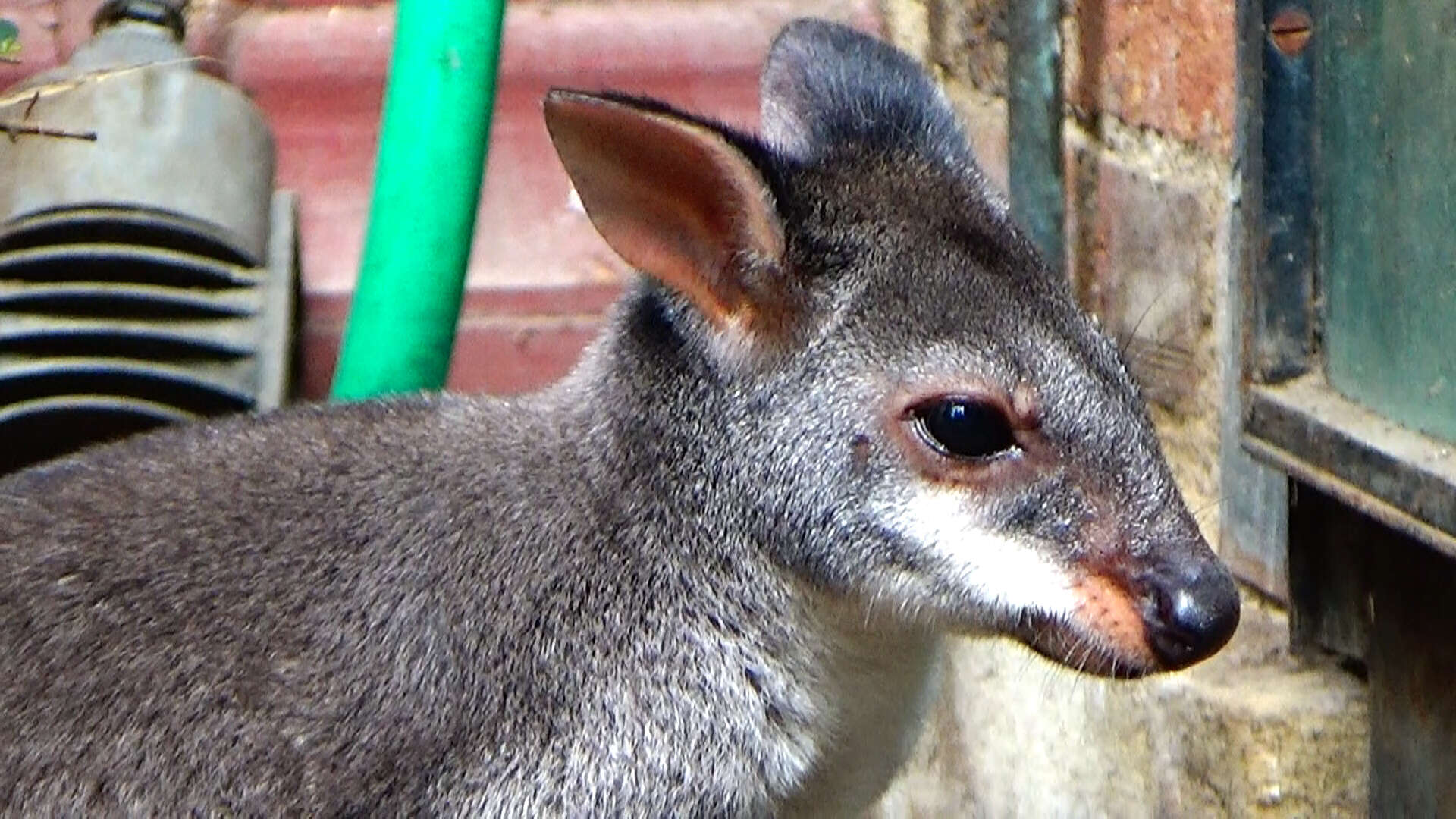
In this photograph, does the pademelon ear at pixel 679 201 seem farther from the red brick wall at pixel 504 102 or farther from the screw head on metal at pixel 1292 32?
the red brick wall at pixel 504 102

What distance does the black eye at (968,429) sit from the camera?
188 cm

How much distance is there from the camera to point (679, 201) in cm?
191

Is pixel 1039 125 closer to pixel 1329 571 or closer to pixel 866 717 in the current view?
pixel 1329 571

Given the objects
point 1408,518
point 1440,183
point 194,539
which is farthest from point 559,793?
point 1440,183

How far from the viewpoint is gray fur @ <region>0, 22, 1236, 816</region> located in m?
1.92

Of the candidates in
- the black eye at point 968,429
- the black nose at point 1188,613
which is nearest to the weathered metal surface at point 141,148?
the black eye at point 968,429

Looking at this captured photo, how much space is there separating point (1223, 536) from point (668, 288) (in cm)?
73

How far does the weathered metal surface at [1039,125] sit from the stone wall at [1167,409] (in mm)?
72

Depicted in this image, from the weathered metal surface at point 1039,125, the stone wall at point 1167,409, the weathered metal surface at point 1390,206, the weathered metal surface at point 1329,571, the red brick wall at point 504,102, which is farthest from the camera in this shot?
the red brick wall at point 504,102

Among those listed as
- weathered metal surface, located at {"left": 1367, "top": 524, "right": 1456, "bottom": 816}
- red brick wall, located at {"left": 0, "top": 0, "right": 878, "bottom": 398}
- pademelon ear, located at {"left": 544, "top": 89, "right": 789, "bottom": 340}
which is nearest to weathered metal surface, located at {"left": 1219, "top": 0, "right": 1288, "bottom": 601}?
weathered metal surface, located at {"left": 1367, "top": 524, "right": 1456, "bottom": 816}

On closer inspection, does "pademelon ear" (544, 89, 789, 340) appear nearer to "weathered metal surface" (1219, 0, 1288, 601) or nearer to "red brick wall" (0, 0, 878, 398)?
"weathered metal surface" (1219, 0, 1288, 601)

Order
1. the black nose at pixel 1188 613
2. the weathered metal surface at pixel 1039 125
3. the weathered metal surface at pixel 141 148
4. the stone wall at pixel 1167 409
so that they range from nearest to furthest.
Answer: the black nose at pixel 1188 613
the stone wall at pixel 1167 409
the weathered metal surface at pixel 1039 125
the weathered metal surface at pixel 141 148

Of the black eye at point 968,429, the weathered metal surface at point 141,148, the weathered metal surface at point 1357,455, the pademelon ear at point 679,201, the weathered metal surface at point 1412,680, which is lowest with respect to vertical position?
the weathered metal surface at point 1412,680

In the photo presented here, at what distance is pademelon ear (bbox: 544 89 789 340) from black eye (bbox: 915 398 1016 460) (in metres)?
0.18
